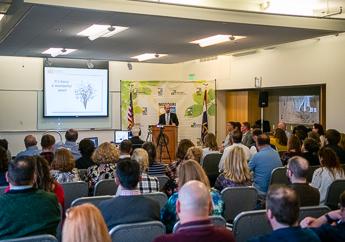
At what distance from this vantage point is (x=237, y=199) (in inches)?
166

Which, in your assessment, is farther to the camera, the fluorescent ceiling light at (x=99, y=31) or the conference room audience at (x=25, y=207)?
the fluorescent ceiling light at (x=99, y=31)

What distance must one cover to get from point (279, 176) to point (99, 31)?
Result: 422 cm

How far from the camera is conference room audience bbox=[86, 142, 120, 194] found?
4953mm

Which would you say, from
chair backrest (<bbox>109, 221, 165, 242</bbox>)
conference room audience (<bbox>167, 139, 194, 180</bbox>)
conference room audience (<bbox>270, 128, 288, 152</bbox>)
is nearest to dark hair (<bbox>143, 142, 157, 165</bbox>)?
conference room audience (<bbox>167, 139, 194, 180</bbox>)

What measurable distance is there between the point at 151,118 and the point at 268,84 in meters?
3.68

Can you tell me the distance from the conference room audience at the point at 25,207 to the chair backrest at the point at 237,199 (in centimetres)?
176

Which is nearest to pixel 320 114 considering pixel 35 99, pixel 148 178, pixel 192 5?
pixel 192 5

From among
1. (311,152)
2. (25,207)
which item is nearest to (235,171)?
(311,152)

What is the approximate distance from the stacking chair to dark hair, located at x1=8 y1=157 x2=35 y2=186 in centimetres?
393

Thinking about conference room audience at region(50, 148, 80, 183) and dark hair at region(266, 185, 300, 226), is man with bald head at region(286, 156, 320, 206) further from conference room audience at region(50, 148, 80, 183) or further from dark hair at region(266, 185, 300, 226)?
conference room audience at region(50, 148, 80, 183)

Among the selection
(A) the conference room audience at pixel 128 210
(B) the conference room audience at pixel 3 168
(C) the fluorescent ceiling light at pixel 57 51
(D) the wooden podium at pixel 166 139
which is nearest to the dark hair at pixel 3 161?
(B) the conference room audience at pixel 3 168

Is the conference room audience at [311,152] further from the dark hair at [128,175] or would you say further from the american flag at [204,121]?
the american flag at [204,121]

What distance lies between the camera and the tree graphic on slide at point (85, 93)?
12.7 meters

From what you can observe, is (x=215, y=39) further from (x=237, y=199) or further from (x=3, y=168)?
(x=3, y=168)
